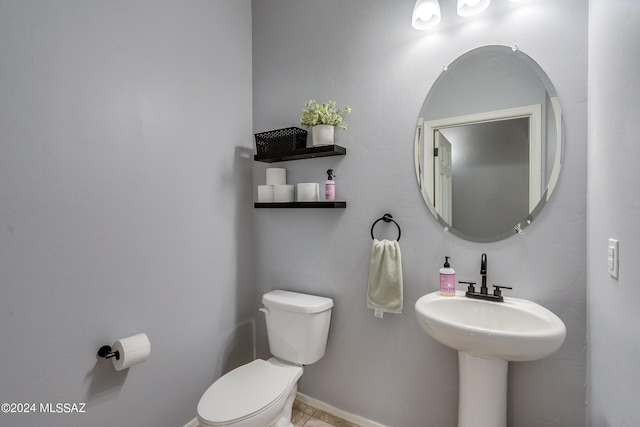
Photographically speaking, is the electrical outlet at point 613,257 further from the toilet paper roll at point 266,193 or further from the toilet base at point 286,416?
the toilet paper roll at point 266,193

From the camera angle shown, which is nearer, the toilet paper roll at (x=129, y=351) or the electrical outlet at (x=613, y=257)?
the electrical outlet at (x=613, y=257)

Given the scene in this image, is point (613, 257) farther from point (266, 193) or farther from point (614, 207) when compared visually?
point (266, 193)

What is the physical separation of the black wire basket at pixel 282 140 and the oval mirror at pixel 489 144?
2.26 ft

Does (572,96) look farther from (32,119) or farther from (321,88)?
(32,119)

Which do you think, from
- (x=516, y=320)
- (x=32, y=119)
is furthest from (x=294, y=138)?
(x=516, y=320)

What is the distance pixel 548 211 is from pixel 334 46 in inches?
56.7

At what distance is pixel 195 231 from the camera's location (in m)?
1.75

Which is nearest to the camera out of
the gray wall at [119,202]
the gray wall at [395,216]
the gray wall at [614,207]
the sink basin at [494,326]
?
the gray wall at [614,207]

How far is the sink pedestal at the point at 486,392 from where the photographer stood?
121cm


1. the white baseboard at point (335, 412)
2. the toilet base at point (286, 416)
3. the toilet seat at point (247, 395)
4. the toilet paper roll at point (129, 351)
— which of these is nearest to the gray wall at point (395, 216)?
the white baseboard at point (335, 412)

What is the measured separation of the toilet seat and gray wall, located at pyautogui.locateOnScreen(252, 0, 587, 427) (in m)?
0.41

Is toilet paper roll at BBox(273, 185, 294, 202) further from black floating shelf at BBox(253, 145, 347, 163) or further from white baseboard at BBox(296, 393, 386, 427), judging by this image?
white baseboard at BBox(296, 393, 386, 427)

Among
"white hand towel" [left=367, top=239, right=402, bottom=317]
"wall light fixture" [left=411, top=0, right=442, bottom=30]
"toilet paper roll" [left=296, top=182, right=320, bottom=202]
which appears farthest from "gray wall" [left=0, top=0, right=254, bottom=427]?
"wall light fixture" [left=411, top=0, right=442, bottom=30]

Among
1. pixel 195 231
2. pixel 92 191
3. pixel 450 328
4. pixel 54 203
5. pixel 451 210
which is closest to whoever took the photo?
pixel 450 328
